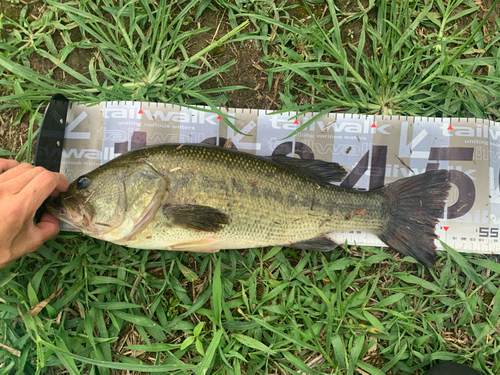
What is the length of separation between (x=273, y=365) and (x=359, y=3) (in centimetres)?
408

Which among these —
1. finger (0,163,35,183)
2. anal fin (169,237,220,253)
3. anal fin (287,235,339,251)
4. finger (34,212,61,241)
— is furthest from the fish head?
anal fin (287,235,339,251)

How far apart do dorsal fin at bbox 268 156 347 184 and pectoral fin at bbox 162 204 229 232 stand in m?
0.96

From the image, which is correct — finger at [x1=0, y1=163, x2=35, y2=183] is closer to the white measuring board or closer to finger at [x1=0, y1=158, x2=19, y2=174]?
finger at [x1=0, y1=158, x2=19, y2=174]

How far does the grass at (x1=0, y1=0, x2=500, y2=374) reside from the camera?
3.14 metres

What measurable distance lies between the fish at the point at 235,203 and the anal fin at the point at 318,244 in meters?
0.01

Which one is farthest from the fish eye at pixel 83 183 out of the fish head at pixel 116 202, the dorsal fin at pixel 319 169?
the dorsal fin at pixel 319 169

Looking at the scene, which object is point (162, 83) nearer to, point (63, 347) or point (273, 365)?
point (63, 347)

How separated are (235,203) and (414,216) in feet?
6.20

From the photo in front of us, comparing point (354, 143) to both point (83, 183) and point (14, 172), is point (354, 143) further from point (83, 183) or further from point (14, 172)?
point (14, 172)

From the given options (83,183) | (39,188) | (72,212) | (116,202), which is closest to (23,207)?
(39,188)

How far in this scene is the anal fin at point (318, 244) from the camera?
3191mm

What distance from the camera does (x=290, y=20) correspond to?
360 cm

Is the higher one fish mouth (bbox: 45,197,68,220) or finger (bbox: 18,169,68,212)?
finger (bbox: 18,169,68,212)

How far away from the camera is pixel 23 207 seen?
2605mm
